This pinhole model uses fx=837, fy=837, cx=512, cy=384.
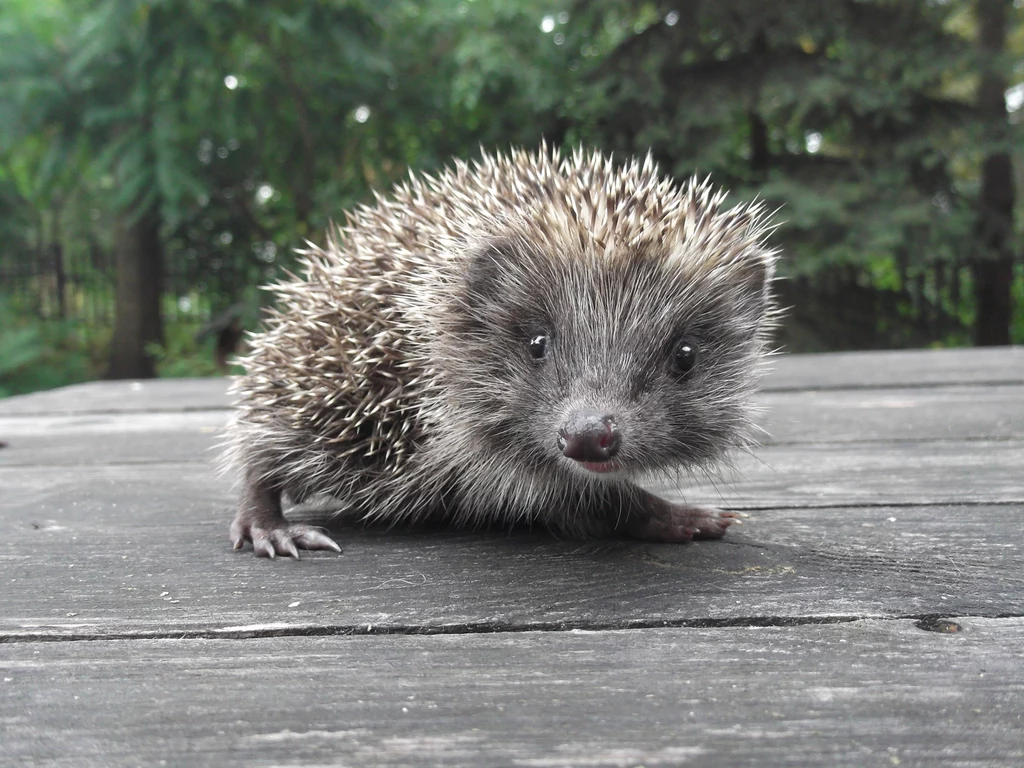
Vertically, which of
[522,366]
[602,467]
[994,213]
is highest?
[994,213]

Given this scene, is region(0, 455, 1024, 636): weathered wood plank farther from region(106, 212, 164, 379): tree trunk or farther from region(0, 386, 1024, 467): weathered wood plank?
region(106, 212, 164, 379): tree trunk

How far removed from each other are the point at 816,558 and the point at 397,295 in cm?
112

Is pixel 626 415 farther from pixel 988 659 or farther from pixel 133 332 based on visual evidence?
pixel 133 332

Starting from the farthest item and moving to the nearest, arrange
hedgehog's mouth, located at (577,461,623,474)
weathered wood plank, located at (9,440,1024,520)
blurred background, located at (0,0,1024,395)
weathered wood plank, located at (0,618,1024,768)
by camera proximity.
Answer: blurred background, located at (0,0,1024,395) → weathered wood plank, located at (9,440,1024,520) → hedgehog's mouth, located at (577,461,623,474) → weathered wood plank, located at (0,618,1024,768)

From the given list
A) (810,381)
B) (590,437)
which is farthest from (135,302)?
(590,437)

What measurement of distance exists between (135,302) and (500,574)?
30.5 feet

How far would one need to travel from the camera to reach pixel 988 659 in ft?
4.01

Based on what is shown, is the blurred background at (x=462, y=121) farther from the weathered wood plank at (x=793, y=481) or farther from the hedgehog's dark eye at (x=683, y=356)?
the hedgehog's dark eye at (x=683, y=356)

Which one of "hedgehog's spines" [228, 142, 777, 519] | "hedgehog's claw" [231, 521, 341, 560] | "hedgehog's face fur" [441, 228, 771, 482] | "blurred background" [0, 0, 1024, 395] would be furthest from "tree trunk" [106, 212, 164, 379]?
"hedgehog's face fur" [441, 228, 771, 482]

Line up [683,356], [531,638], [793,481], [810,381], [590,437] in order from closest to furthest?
[531,638]
[590,437]
[683,356]
[793,481]
[810,381]

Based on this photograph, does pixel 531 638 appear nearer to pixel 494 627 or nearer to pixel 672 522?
pixel 494 627

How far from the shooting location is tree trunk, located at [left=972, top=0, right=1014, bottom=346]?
354 inches

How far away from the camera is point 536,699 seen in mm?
1138

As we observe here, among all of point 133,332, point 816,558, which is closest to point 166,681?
point 816,558
